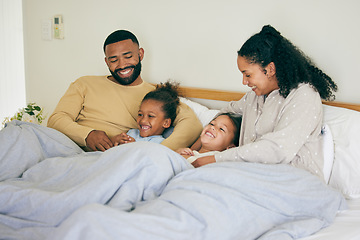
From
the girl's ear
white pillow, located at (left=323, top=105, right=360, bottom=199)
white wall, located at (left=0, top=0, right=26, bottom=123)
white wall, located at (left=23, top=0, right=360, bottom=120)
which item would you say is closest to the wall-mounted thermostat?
white wall, located at (left=23, top=0, right=360, bottom=120)

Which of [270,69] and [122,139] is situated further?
[122,139]

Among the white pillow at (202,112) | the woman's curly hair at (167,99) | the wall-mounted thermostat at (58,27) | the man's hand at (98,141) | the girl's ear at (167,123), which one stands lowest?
the man's hand at (98,141)

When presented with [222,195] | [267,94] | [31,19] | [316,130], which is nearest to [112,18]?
[31,19]

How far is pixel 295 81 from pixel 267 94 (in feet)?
0.57

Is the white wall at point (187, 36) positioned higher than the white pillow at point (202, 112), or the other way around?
the white wall at point (187, 36)

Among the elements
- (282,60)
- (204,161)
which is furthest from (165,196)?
(282,60)

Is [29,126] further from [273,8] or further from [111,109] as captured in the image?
[273,8]

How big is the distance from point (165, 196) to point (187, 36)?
4.61ft

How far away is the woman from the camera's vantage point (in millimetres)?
1453

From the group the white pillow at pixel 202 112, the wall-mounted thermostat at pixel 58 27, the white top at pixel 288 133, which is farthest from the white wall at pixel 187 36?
the white top at pixel 288 133

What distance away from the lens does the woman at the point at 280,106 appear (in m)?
1.45

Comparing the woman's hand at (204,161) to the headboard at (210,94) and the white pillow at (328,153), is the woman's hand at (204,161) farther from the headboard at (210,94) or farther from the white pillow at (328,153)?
the headboard at (210,94)

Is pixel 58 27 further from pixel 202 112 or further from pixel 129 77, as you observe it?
pixel 202 112

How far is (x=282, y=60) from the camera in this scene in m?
1.57
